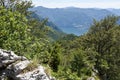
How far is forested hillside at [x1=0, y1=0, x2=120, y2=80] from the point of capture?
27.7m

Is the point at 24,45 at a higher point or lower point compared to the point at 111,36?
higher

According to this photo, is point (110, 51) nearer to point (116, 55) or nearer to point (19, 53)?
point (116, 55)

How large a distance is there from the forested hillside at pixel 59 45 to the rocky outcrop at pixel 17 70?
2.94 ft

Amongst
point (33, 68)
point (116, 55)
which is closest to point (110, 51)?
point (116, 55)

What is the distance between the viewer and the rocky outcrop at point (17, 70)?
1809cm

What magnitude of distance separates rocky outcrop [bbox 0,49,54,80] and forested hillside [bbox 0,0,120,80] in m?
0.90

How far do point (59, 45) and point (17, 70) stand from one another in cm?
2297

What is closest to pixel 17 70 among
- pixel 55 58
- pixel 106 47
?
pixel 55 58

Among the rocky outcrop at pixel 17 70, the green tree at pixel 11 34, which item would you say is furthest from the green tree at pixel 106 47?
the rocky outcrop at pixel 17 70

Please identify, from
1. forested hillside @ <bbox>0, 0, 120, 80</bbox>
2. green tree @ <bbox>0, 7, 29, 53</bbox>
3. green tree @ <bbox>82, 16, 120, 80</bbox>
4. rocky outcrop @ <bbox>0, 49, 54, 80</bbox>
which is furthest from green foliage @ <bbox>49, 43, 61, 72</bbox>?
green tree @ <bbox>82, 16, 120, 80</bbox>

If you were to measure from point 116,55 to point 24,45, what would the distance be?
40.6 meters

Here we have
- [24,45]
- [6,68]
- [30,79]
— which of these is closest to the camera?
[30,79]

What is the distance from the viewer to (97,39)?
6519 centimetres

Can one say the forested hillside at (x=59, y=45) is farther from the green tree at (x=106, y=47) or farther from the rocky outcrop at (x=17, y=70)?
the rocky outcrop at (x=17, y=70)
